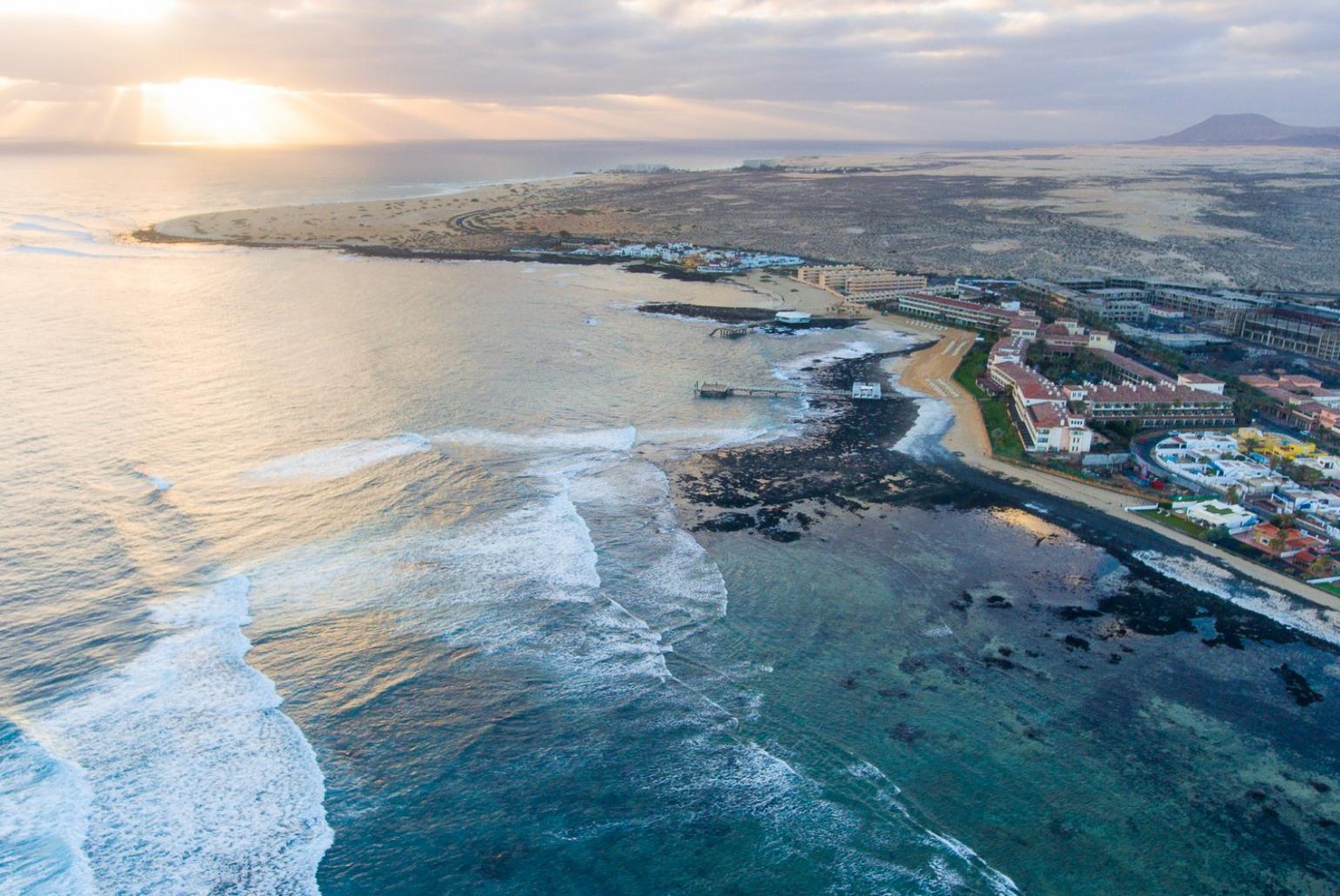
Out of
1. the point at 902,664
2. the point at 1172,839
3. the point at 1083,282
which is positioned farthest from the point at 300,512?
the point at 1083,282

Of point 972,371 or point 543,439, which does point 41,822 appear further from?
point 972,371

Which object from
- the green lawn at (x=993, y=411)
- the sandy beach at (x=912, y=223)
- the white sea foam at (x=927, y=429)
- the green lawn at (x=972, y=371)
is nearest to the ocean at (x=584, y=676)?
the white sea foam at (x=927, y=429)

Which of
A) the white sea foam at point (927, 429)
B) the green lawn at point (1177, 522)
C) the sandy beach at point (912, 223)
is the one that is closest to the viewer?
the green lawn at point (1177, 522)

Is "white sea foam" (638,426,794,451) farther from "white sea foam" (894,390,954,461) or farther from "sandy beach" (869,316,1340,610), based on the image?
"sandy beach" (869,316,1340,610)

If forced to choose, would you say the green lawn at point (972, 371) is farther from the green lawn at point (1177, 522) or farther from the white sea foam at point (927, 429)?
the green lawn at point (1177, 522)

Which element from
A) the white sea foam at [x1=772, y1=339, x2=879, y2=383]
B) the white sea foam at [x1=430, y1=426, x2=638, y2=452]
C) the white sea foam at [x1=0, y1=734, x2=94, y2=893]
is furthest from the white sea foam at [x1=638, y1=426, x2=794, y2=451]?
the white sea foam at [x1=0, y1=734, x2=94, y2=893]

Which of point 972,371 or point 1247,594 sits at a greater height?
point 972,371

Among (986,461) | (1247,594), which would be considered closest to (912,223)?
(986,461)
